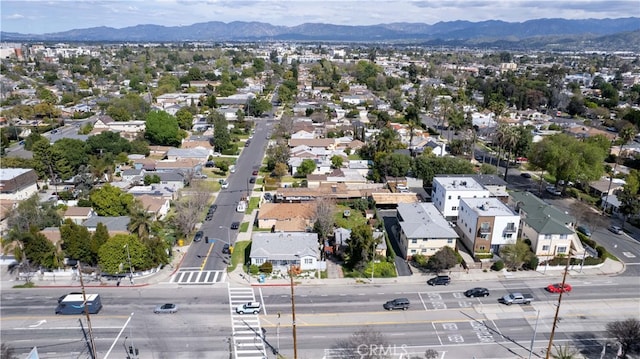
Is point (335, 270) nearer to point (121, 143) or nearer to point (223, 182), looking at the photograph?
point (223, 182)

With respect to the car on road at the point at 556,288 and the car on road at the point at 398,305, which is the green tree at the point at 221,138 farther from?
the car on road at the point at 556,288

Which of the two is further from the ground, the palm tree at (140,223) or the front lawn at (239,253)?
→ the palm tree at (140,223)

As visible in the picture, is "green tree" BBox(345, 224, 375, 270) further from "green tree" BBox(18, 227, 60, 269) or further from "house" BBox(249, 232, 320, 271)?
"green tree" BBox(18, 227, 60, 269)

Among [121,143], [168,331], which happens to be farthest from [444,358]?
[121,143]

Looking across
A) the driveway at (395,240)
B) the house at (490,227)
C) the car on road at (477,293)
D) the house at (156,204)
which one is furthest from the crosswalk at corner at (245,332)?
the house at (490,227)

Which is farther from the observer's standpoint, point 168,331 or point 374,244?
point 374,244

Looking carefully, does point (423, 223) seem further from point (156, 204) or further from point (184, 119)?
point (184, 119)

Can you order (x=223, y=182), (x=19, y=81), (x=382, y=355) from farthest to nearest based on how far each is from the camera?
(x=19, y=81) → (x=223, y=182) → (x=382, y=355)
